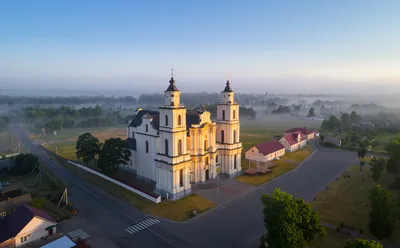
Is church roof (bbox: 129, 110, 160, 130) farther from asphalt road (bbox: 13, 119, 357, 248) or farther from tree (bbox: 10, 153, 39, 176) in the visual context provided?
tree (bbox: 10, 153, 39, 176)

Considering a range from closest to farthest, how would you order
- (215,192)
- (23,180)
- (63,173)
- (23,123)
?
(215,192)
(23,180)
(63,173)
(23,123)

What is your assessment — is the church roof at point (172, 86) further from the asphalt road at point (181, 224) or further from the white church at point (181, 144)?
the asphalt road at point (181, 224)

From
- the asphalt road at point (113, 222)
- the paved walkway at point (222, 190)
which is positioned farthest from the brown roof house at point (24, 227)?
the paved walkway at point (222, 190)

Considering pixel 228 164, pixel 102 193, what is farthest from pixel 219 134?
pixel 102 193

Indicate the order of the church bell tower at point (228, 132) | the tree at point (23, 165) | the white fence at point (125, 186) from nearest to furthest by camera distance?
the white fence at point (125, 186) < the church bell tower at point (228, 132) < the tree at point (23, 165)

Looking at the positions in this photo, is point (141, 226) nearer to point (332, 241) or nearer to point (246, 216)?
point (246, 216)

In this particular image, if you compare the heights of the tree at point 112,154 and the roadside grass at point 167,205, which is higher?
the tree at point 112,154

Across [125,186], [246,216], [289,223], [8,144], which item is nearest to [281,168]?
[246,216]

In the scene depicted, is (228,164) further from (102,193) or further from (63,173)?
(63,173)
